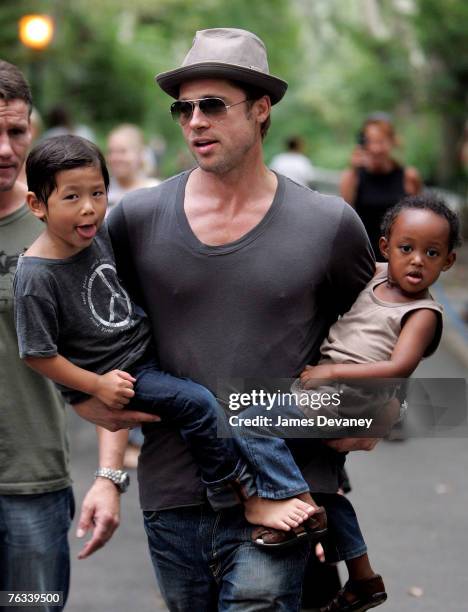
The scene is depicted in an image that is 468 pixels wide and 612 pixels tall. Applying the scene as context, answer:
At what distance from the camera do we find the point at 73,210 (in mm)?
3035

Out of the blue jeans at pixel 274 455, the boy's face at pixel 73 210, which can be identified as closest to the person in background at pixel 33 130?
the boy's face at pixel 73 210

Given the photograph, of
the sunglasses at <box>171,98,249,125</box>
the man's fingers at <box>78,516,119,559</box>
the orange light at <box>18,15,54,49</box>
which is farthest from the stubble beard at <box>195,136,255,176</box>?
the orange light at <box>18,15,54,49</box>

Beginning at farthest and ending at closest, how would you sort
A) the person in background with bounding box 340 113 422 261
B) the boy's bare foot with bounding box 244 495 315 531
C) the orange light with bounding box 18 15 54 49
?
1. the orange light with bounding box 18 15 54 49
2. the person in background with bounding box 340 113 422 261
3. the boy's bare foot with bounding box 244 495 315 531

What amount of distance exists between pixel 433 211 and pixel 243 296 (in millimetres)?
624

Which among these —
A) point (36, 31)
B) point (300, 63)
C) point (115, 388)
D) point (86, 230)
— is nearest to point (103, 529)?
point (115, 388)

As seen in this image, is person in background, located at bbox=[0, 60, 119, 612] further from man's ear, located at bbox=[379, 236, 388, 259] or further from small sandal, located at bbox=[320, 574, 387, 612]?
man's ear, located at bbox=[379, 236, 388, 259]

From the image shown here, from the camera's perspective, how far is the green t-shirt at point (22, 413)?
137 inches

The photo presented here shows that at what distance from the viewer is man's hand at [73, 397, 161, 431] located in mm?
3104

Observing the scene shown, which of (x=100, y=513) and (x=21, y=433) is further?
(x=21, y=433)

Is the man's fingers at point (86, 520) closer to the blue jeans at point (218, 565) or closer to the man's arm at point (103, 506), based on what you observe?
the man's arm at point (103, 506)

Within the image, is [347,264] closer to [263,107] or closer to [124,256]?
[263,107]

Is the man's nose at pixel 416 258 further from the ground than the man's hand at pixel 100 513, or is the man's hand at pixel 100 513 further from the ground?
the man's nose at pixel 416 258

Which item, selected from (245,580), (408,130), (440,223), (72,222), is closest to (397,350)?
(440,223)

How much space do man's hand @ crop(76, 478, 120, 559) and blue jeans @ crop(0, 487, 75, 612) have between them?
0.21m
